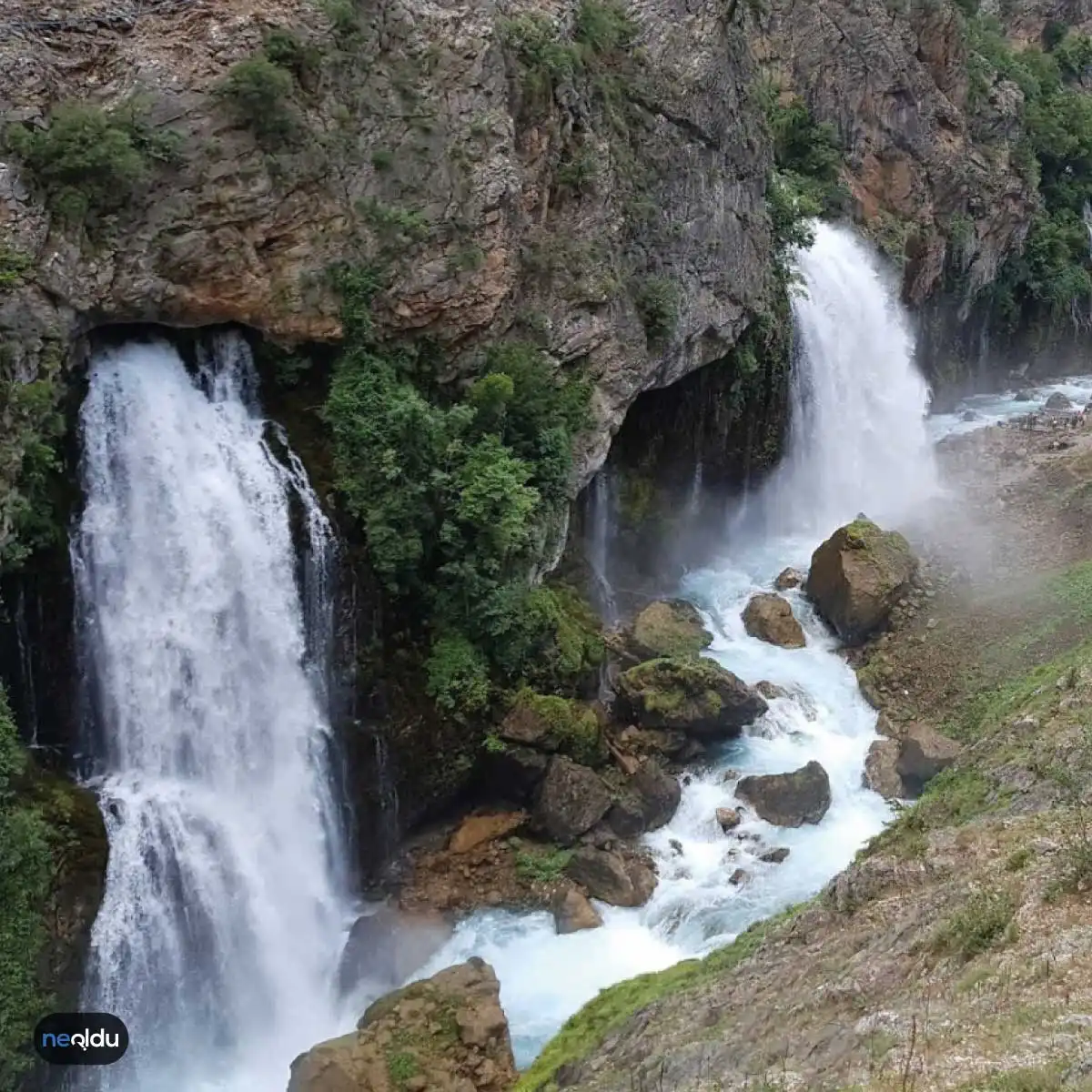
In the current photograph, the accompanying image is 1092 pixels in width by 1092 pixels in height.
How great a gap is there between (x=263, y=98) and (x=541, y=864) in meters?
11.4

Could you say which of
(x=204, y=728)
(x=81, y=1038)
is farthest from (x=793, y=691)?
(x=81, y=1038)

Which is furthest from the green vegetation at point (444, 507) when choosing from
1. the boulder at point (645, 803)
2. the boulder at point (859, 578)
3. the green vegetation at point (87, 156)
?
the boulder at point (859, 578)

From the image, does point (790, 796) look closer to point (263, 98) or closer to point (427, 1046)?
point (427, 1046)

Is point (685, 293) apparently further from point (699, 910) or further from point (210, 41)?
point (699, 910)

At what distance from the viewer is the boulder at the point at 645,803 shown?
608 inches

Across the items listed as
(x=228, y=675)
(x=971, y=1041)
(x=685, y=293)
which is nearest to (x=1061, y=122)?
(x=685, y=293)

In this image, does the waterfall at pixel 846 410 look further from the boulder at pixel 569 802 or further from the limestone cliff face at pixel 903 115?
the boulder at pixel 569 802

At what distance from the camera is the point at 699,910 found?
14.2m

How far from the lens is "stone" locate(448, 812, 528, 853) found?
1512 centimetres

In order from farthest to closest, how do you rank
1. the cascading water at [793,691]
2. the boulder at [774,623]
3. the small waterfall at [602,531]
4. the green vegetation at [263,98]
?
the small waterfall at [602,531], the boulder at [774,623], the green vegetation at [263,98], the cascading water at [793,691]

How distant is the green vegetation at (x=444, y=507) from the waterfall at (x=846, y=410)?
11.2 metres

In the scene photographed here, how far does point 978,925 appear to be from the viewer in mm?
7199

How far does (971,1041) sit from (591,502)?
16.2 m

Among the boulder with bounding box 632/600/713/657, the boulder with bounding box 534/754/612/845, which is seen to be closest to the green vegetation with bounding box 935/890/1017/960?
the boulder with bounding box 534/754/612/845
